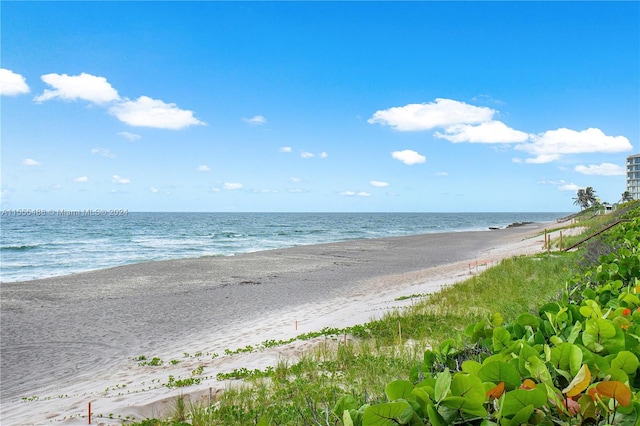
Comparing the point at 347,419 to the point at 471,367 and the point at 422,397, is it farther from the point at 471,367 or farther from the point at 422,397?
the point at 471,367

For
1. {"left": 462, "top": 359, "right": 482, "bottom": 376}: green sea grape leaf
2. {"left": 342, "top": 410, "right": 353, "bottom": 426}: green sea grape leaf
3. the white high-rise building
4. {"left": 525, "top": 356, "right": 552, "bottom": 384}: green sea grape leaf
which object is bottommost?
{"left": 342, "top": 410, "right": 353, "bottom": 426}: green sea grape leaf

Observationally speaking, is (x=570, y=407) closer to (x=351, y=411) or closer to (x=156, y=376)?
(x=351, y=411)

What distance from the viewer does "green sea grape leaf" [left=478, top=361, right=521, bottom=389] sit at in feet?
4.38

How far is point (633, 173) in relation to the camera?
107 meters

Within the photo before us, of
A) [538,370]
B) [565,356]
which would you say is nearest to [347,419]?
[538,370]

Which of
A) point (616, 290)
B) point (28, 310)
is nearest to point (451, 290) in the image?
point (616, 290)

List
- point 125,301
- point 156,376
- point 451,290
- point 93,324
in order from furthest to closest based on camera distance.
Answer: point 125,301, point 93,324, point 451,290, point 156,376

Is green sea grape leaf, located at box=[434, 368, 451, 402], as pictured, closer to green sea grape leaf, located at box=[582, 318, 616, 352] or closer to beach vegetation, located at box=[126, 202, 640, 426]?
beach vegetation, located at box=[126, 202, 640, 426]

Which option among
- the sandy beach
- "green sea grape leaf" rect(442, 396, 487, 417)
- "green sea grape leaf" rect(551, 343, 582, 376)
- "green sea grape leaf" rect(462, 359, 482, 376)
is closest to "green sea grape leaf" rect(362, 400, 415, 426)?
"green sea grape leaf" rect(442, 396, 487, 417)

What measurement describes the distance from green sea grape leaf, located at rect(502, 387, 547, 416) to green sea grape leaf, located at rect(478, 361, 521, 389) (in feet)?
0.46

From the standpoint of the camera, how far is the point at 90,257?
3788 cm

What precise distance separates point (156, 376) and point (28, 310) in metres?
11.8

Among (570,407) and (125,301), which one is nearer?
(570,407)

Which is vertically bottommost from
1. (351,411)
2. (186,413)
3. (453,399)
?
(186,413)
